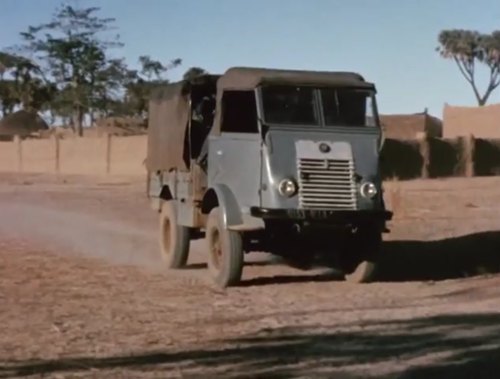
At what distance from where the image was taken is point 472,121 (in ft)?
192

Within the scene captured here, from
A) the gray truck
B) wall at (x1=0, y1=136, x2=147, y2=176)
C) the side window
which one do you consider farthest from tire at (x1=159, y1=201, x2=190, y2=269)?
wall at (x1=0, y1=136, x2=147, y2=176)

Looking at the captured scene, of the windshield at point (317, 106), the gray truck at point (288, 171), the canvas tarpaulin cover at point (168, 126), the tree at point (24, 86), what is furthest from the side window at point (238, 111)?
the tree at point (24, 86)

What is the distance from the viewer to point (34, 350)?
11.5 m

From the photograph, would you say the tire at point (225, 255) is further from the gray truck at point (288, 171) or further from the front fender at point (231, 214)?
the front fender at point (231, 214)

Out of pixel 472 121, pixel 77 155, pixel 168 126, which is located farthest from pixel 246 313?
pixel 77 155

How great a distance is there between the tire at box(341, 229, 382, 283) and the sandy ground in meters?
0.24

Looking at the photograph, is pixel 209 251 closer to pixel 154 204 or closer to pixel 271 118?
pixel 271 118

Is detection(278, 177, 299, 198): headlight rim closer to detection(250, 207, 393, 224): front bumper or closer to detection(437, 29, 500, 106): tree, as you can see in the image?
detection(250, 207, 393, 224): front bumper

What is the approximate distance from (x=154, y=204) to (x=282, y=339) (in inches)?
362

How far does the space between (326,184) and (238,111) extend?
1.73 m

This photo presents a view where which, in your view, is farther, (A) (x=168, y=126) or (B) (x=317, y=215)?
(A) (x=168, y=126)

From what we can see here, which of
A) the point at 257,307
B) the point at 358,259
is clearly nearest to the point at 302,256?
the point at 358,259

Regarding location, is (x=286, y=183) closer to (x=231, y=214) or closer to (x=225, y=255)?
(x=231, y=214)

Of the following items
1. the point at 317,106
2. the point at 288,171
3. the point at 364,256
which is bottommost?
the point at 364,256
